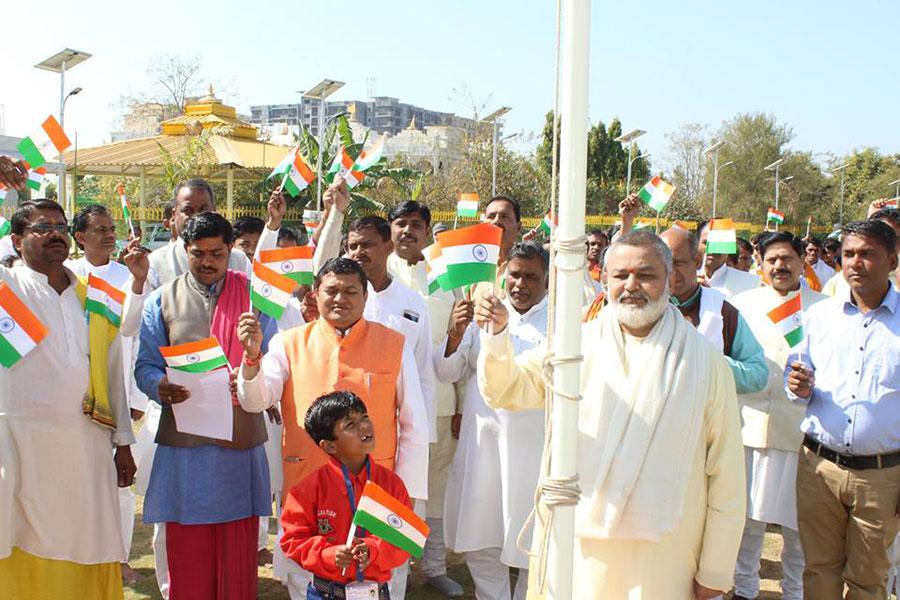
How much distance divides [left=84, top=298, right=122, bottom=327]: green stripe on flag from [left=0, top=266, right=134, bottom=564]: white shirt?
67 mm

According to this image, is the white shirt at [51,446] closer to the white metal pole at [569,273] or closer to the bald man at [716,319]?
the white metal pole at [569,273]

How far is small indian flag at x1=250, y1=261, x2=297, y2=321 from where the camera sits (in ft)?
12.8

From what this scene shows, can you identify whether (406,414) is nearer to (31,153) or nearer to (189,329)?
(189,329)

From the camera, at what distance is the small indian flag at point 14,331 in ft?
12.4

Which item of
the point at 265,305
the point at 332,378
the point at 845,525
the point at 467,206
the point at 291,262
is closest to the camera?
the point at 265,305

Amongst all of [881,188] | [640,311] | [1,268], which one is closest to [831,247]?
[640,311]

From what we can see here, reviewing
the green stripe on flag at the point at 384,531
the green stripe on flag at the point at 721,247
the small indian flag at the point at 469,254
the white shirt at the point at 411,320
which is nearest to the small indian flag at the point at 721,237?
the green stripe on flag at the point at 721,247

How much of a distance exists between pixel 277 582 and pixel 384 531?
2.87 m

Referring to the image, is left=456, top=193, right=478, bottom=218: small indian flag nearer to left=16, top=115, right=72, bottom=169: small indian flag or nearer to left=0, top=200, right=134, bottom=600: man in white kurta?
left=16, top=115, right=72, bottom=169: small indian flag

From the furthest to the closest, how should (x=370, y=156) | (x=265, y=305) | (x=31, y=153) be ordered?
(x=370, y=156)
(x=31, y=153)
(x=265, y=305)

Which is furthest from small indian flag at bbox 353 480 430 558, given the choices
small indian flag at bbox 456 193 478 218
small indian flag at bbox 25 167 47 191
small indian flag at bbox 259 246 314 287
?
small indian flag at bbox 456 193 478 218

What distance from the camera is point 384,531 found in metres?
2.97

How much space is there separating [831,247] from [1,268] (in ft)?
32.5

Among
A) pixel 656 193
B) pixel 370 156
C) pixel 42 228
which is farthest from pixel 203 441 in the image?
pixel 370 156
